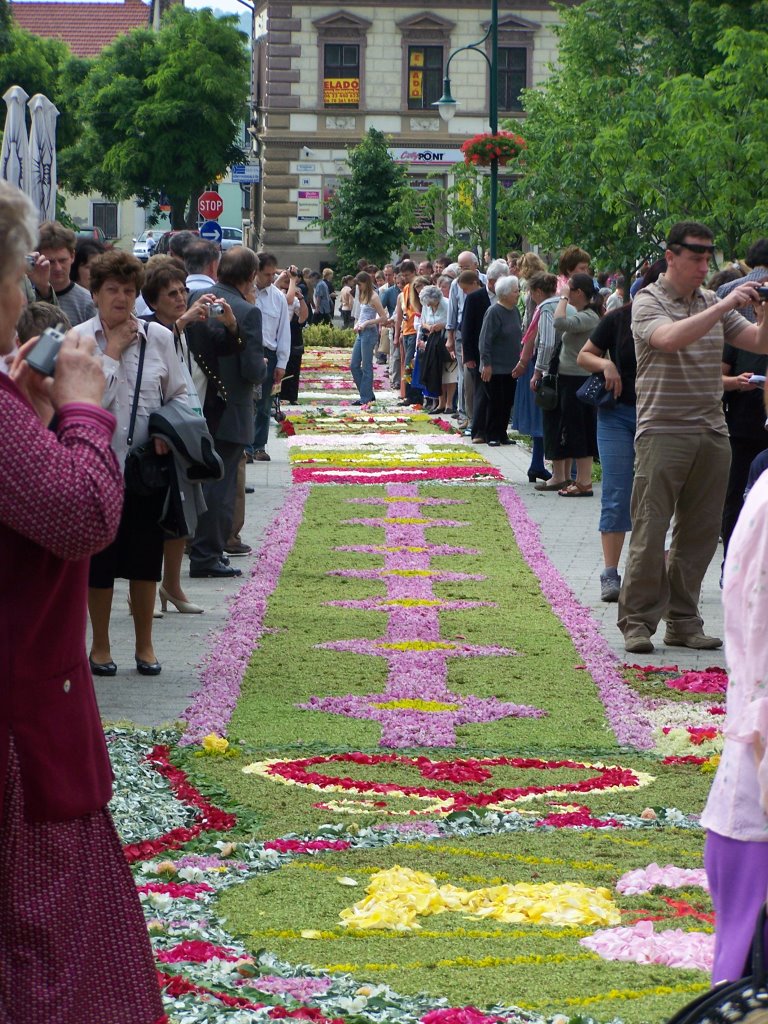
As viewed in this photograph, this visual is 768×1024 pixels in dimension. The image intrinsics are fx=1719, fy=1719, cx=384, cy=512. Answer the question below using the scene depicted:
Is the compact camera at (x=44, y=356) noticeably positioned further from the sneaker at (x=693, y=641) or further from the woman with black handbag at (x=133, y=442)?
the sneaker at (x=693, y=641)

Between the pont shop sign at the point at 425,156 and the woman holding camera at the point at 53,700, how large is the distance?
190 ft

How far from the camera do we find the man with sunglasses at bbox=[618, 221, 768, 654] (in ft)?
29.8

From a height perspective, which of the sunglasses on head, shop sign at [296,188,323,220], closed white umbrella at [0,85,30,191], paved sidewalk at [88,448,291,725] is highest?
shop sign at [296,188,323,220]

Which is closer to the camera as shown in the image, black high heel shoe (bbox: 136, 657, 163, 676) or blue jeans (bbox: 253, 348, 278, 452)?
black high heel shoe (bbox: 136, 657, 163, 676)

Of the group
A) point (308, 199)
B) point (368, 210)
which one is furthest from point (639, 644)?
point (308, 199)

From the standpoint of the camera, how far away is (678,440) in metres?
9.34

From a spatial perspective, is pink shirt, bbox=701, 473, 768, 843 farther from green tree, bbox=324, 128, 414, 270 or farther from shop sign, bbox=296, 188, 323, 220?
shop sign, bbox=296, 188, 323, 220

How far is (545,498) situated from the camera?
16516 millimetres

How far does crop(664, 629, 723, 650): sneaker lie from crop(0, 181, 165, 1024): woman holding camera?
6.94 meters

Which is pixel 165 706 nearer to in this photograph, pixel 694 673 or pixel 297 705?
pixel 297 705

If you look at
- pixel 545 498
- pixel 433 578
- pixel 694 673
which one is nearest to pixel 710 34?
pixel 545 498

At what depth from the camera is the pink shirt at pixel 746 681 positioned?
323 centimetres

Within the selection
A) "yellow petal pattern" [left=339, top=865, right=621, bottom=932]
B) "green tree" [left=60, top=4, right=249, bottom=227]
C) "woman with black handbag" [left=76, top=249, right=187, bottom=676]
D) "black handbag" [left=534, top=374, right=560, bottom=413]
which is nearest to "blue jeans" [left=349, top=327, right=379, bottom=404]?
"black handbag" [left=534, top=374, right=560, bottom=413]

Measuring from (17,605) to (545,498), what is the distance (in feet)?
44.5
